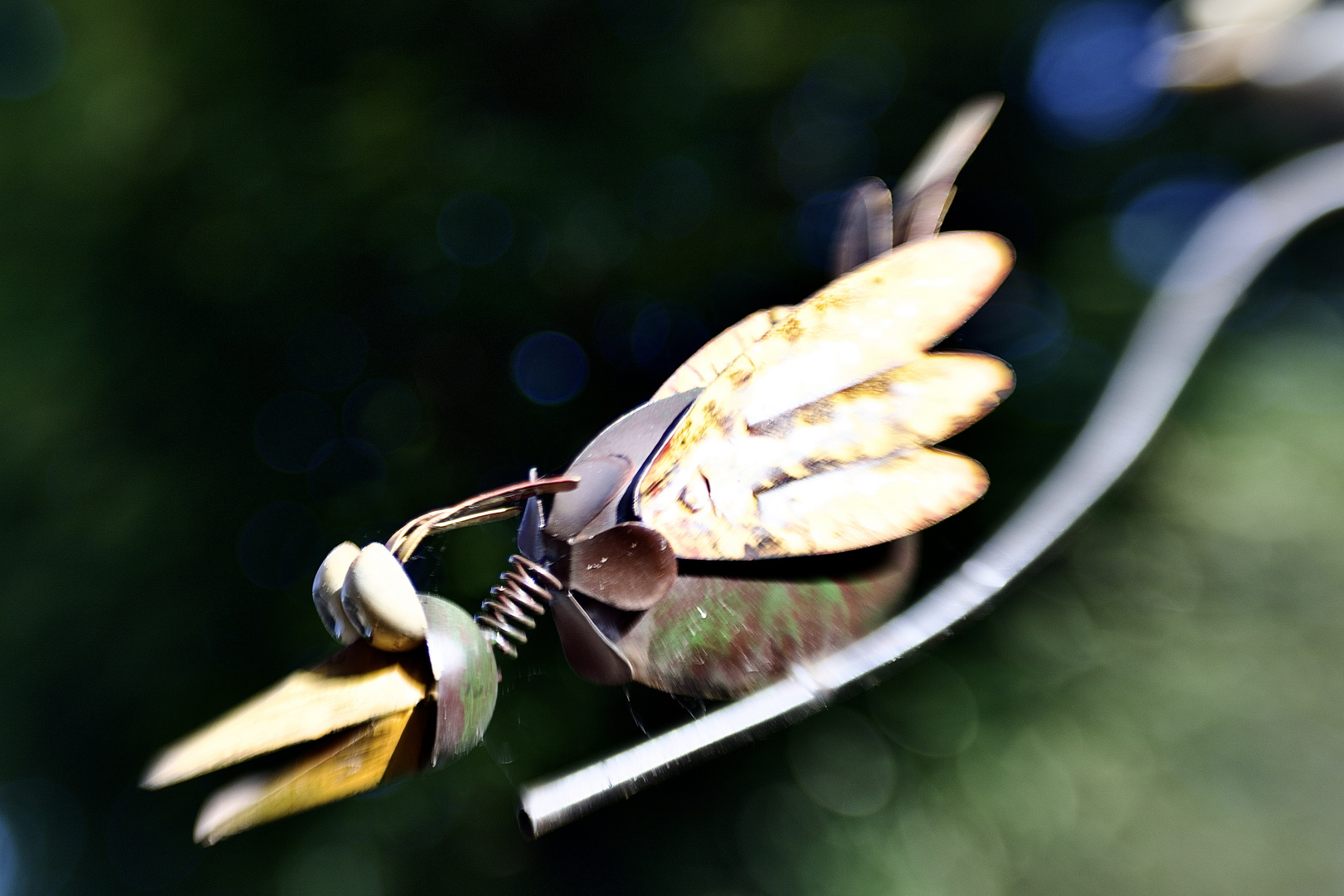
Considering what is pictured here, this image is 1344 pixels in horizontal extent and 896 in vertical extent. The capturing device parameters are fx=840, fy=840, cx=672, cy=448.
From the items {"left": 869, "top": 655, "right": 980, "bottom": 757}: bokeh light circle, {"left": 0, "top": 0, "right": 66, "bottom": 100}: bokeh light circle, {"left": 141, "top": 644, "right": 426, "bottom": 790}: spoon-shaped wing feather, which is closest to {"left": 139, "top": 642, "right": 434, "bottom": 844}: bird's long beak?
{"left": 141, "top": 644, "right": 426, "bottom": 790}: spoon-shaped wing feather

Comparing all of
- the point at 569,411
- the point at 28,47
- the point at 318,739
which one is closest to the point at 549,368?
the point at 569,411

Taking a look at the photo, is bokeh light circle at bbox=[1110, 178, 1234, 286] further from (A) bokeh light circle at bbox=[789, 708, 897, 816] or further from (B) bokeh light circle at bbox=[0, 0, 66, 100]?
(B) bokeh light circle at bbox=[0, 0, 66, 100]

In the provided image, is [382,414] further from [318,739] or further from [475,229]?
[318,739]

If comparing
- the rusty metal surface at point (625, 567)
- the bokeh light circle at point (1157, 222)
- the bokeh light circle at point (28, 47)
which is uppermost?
the bokeh light circle at point (28, 47)

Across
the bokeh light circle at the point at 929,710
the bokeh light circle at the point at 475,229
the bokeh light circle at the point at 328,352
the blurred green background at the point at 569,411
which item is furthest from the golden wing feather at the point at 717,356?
the bokeh light circle at the point at 328,352

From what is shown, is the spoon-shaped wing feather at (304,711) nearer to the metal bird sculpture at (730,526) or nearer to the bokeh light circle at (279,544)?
the metal bird sculpture at (730,526)

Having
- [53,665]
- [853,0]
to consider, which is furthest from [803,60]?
[53,665]
